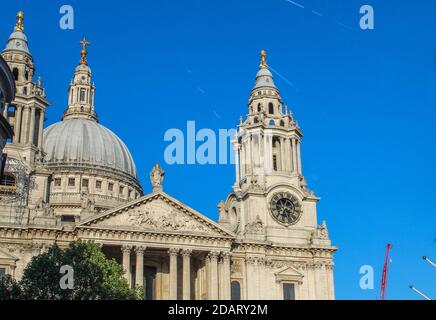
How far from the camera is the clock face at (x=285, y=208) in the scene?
71062 millimetres

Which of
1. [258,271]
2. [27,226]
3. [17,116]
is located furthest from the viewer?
[17,116]

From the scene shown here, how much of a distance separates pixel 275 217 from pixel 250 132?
1037 cm

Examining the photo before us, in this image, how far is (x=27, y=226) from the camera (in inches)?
2408

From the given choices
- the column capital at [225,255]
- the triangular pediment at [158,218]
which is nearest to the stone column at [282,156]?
the triangular pediment at [158,218]

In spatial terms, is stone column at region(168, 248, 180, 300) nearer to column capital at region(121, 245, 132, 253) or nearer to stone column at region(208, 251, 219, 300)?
stone column at region(208, 251, 219, 300)

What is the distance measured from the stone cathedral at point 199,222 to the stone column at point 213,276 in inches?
4.1

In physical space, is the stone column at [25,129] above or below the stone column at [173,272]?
above

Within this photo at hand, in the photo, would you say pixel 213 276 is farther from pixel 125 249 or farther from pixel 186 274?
pixel 125 249

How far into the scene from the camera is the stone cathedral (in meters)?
62.2

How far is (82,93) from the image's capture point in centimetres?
10144

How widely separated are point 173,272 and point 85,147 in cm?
3591

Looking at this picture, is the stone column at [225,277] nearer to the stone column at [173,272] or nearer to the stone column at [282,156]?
the stone column at [173,272]
